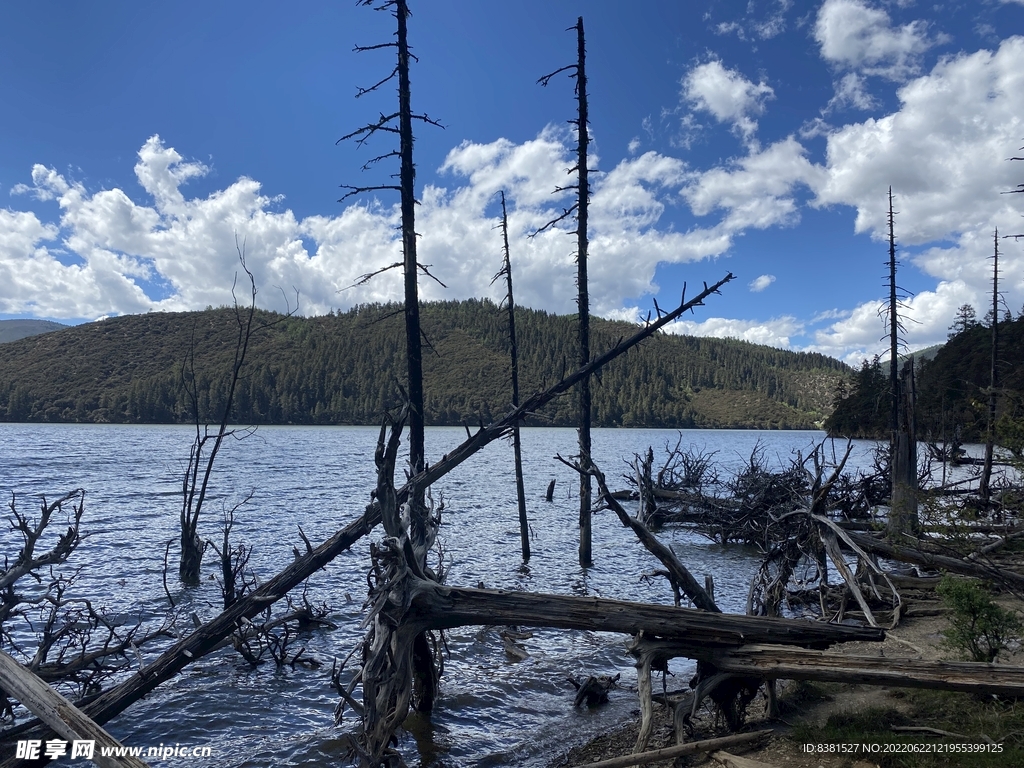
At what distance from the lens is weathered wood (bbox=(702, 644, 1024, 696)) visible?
4.81 m

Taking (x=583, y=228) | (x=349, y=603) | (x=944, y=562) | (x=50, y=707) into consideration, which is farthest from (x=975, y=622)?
(x=349, y=603)

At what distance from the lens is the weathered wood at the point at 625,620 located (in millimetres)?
5684

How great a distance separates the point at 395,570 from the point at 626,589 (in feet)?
32.1

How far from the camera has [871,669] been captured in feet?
16.5

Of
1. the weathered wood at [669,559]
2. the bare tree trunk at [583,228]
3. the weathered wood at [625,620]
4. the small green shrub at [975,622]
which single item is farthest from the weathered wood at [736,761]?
the bare tree trunk at [583,228]

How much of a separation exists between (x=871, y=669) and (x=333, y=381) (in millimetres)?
156616

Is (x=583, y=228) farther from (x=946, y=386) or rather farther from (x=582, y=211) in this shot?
(x=946, y=386)

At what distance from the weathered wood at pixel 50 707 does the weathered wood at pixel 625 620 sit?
2643 mm

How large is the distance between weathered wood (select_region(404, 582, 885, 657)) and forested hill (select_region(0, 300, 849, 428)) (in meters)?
109

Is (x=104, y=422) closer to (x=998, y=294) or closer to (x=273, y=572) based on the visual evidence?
(x=273, y=572)

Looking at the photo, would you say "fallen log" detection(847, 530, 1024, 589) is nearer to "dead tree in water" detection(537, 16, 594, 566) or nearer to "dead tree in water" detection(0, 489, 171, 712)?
"dead tree in water" detection(537, 16, 594, 566)

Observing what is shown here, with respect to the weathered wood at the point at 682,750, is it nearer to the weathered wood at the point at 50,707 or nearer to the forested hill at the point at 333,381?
the weathered wood at the point at 50,707

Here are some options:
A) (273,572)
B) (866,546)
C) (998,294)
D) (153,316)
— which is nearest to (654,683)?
(866,546)

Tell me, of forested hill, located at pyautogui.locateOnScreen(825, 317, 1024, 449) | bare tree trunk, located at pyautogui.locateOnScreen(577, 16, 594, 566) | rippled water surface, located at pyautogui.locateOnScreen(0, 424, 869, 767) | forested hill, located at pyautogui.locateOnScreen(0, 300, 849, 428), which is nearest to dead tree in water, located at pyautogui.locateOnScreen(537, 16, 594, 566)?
bare tree trunk, located at pyautogui.locateOnScreen(577, 16, 594, 566)
